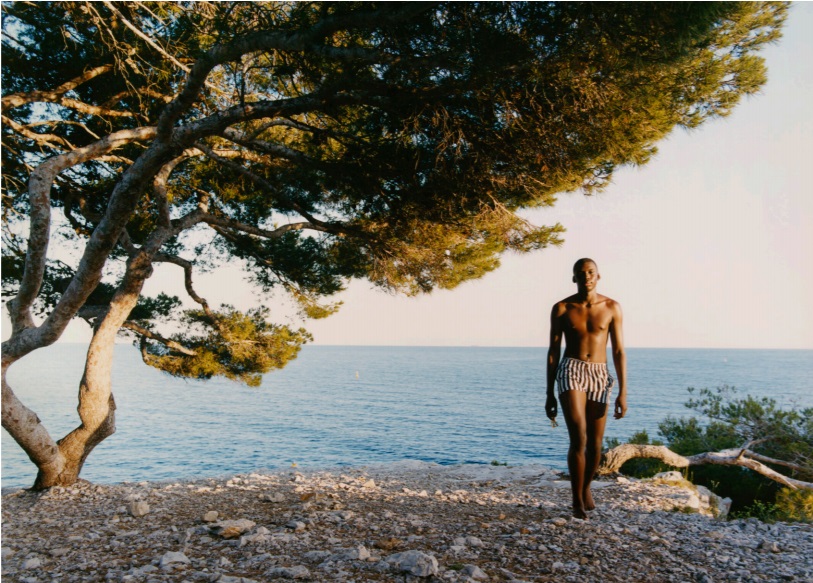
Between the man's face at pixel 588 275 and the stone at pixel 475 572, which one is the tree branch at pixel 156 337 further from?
the stone at pixel 475 572

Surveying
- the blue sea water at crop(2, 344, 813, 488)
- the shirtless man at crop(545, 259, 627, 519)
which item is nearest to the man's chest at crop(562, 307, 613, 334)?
the shirtless man at crop(545, 259, 627, 519)

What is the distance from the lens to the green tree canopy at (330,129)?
489cm

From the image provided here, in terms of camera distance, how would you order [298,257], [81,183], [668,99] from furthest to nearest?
1. [298,257]
2. [81,183]
3. [668,99]

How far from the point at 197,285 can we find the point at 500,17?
25.6ft

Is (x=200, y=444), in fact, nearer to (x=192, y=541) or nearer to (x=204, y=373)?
(x=204, y=373)

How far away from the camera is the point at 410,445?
1039 inches

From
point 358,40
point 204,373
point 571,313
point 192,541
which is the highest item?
point 358,40

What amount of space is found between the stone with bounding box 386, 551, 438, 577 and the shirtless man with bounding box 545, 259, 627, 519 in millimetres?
1716

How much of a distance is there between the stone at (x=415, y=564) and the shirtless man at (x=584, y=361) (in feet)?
5.63

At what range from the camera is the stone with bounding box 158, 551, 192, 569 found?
13.9 ft

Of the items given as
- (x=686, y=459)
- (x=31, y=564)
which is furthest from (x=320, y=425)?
(x=31, y=564)

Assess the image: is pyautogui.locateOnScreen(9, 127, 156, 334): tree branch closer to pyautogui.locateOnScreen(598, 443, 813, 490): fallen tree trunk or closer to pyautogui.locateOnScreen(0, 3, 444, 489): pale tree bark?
pyautogui.locateOnScreen(0, 3, 444, 489): pale tree bark

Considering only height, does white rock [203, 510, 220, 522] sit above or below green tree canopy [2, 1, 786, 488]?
below

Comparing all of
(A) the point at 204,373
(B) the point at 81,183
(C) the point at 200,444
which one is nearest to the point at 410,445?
(C) the point at 200,444
